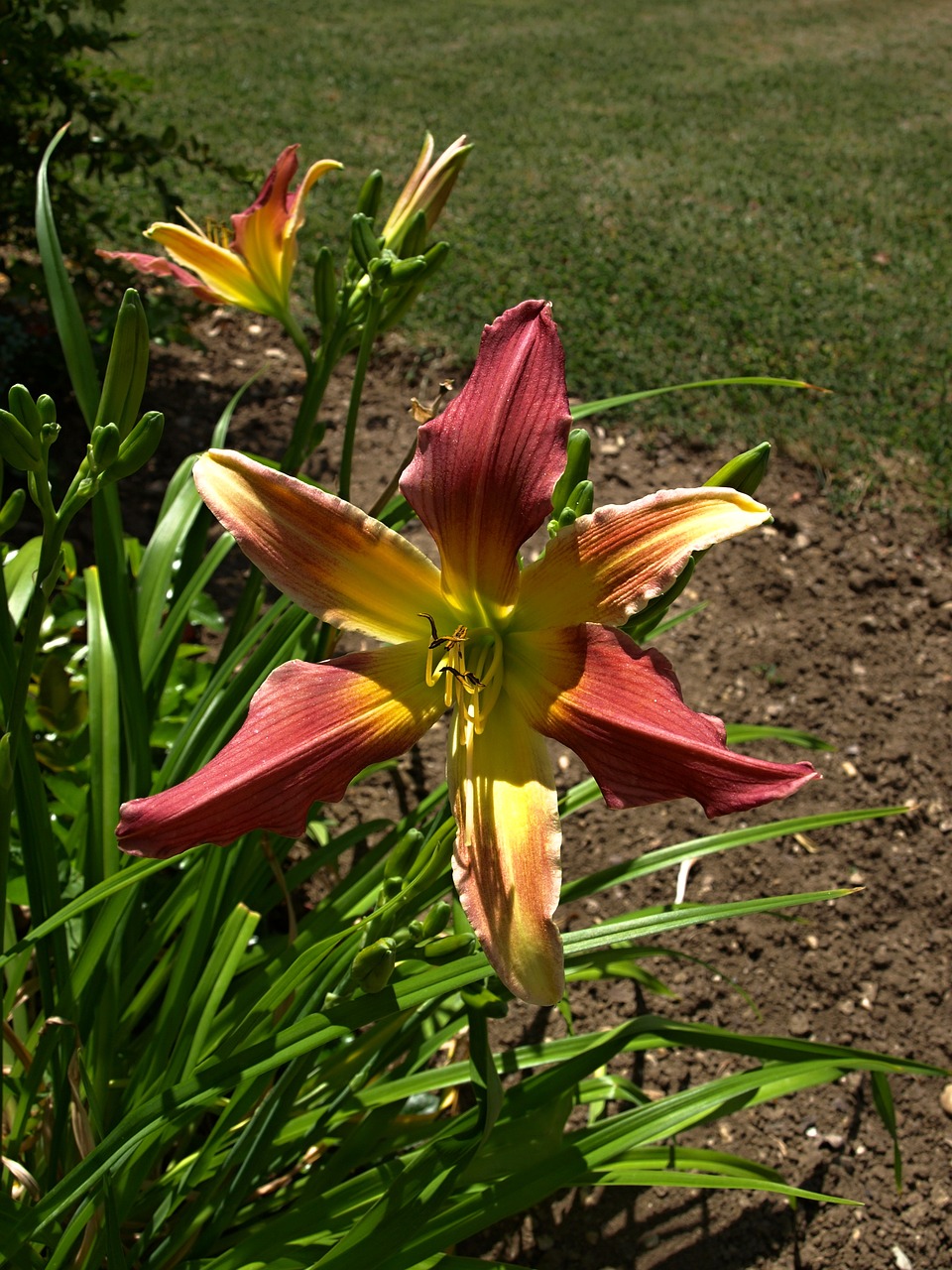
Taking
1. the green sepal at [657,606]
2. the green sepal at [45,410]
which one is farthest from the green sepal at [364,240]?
the green sepal at [657,606]

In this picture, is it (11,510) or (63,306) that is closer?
(11,510)

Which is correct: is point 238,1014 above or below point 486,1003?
below

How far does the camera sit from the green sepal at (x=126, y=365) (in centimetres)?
108

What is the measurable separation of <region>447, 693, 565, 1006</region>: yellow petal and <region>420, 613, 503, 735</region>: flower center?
2cm

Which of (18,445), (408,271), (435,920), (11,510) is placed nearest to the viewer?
(18,445)

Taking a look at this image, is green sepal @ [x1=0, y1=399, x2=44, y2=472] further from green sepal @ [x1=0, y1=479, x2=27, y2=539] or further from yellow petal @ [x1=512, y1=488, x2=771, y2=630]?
yellow petal @ [x1=512, y1=488, x2=771, y2=630]

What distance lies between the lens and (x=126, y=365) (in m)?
1.08

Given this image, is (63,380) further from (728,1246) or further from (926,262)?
(926,262)

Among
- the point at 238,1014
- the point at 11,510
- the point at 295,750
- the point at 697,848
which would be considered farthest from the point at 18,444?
the point at 697,848

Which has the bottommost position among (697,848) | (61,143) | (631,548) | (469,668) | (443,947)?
(697,848)

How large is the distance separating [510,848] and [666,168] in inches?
247

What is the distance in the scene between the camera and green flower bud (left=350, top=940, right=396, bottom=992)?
3.44 feet

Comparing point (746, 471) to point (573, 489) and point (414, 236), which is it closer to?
point (573, 489)

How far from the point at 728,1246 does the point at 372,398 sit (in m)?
3.08
